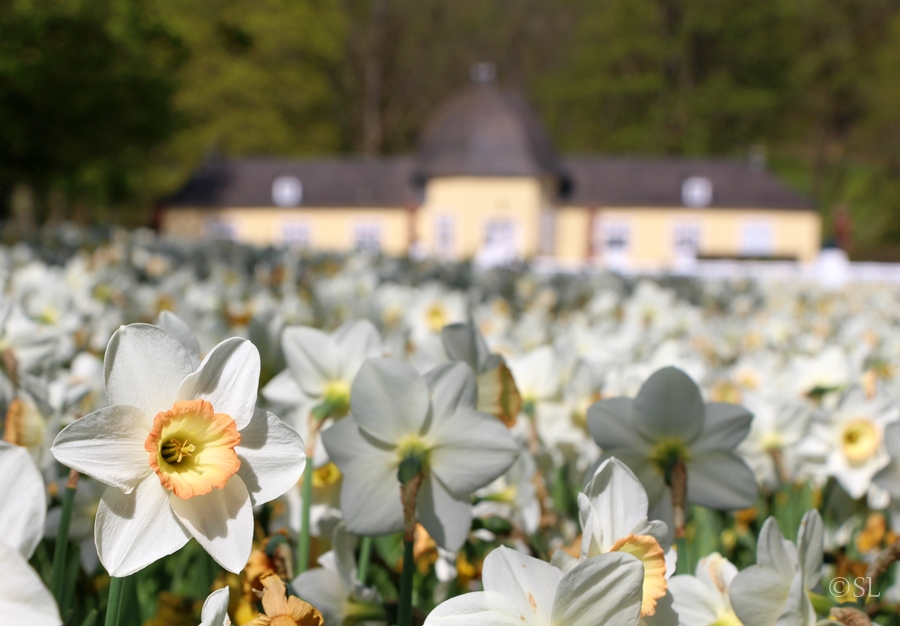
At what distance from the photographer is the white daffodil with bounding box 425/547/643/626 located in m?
0.66

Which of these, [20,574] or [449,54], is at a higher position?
[449,54]

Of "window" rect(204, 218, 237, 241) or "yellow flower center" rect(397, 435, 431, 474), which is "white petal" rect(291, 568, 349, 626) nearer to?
"yellow flower center" rect(397, 435, 431, 474)

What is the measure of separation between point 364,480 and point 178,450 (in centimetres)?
25

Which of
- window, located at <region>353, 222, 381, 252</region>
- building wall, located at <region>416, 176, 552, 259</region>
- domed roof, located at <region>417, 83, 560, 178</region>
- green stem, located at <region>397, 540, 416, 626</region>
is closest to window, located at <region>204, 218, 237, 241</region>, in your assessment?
window, located at <region>353, 222, 381, 252</region>

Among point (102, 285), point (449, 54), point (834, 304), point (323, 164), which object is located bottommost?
point (834, 304)

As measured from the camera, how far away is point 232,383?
29.8 inches

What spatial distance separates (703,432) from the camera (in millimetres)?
1000

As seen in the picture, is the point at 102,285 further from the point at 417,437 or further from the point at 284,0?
the point at 284,0

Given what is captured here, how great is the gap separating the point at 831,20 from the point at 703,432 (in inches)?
1900

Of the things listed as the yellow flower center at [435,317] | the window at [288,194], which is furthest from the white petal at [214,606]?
the window at [288,194]

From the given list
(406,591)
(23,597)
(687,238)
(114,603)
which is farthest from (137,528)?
(687,238)

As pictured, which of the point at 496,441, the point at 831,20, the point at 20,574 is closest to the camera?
the point at 20,574

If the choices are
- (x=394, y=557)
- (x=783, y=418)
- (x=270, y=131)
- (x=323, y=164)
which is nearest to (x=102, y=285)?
(x=394, y=557)

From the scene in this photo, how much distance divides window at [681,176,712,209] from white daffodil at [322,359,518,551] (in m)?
34.3
